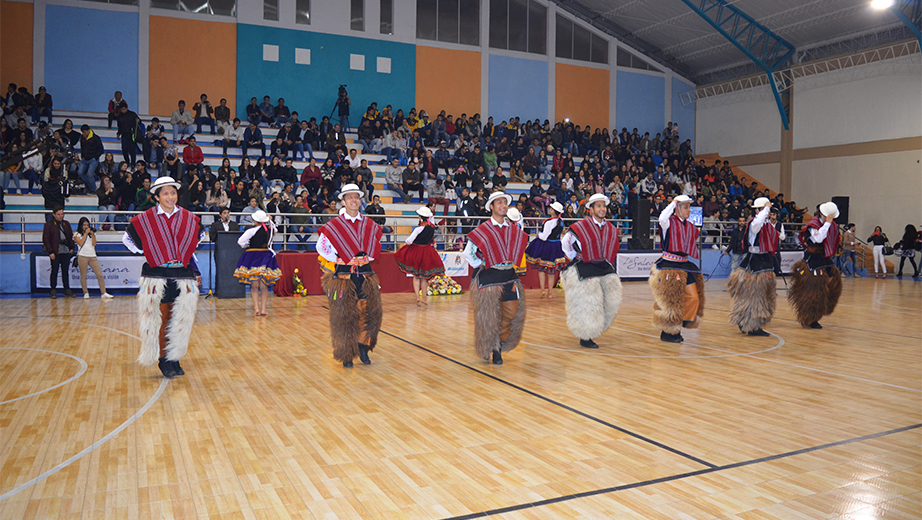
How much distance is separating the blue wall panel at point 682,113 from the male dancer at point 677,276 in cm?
2388

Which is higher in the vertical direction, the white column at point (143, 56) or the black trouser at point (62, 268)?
the white column at point (143, 56)

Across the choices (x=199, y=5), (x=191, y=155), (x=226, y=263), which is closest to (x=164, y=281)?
(x=226, y=263)

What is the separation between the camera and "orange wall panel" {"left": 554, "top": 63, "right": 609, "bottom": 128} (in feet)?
90.9

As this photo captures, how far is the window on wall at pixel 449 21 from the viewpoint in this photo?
82.7 feet

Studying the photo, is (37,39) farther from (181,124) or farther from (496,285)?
Result: (496,285)

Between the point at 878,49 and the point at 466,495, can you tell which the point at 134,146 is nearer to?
the point at 466,495

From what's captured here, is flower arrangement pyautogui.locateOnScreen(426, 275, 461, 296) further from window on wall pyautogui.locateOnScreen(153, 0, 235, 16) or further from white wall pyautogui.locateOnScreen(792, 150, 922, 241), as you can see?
white wall pyautogui.locateOnScreen(792, 150, 922, 241)

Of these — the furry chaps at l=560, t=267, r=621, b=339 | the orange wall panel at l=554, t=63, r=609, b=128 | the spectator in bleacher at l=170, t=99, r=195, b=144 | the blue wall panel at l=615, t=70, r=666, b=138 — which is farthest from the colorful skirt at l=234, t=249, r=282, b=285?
the blue wall panel at l=615, t=70, r=666, b=138

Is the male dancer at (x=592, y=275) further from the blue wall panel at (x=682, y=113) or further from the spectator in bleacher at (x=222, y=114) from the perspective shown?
the blue wall panel at (x=682, y=113)

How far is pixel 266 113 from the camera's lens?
71.0ft

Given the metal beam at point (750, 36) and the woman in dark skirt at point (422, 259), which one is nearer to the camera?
the woman in dark skirt at point (422, 259)

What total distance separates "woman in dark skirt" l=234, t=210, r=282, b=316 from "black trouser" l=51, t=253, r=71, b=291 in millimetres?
4789

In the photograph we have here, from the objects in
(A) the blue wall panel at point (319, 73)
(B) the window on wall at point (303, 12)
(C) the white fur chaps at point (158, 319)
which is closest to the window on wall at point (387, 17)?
(A) the blue wall panel at point (319, 73)

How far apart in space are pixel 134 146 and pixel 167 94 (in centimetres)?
557
